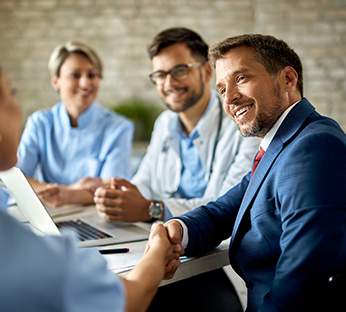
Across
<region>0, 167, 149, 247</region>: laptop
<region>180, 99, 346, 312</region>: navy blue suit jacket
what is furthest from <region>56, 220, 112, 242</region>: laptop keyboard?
<region>180, 99, 346, 312</region>: navy blue suit jacket

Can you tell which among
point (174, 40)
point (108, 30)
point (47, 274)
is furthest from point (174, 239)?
point (108, 30)

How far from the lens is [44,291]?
529 mm

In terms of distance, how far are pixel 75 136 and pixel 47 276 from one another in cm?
198

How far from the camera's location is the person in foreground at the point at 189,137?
6.03 ft

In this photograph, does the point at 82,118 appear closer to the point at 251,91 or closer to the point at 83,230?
the point at 83,230

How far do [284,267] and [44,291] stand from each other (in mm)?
594

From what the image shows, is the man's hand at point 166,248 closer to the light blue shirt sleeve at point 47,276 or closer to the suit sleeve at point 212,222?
the suit sleeve at point 212,222

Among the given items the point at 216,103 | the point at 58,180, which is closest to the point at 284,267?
the point at 216,103

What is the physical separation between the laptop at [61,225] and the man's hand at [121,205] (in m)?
0.04

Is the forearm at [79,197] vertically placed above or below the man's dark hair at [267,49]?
below

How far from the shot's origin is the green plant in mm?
4227

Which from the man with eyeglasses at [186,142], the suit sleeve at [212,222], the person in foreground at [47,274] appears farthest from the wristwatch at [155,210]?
the person in foreground at [47,274]

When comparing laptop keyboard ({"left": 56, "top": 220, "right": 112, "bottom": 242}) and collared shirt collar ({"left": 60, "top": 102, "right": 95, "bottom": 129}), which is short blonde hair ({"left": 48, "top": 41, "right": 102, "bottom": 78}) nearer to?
collared shirt collar ({"left": 60, "top": 102, "right": 95, "bottom": 129})

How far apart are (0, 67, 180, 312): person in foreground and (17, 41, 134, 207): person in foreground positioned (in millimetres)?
1684
